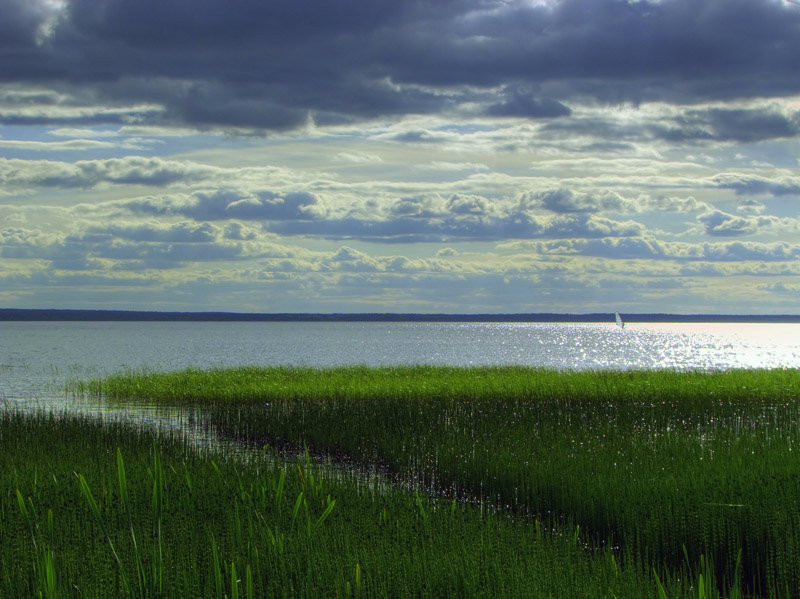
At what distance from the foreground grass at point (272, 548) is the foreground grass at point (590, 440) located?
1.26 m

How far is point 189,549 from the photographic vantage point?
8.65 metres

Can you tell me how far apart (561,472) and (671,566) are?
350 cm

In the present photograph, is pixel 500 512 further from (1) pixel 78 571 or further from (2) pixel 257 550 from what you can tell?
(1) pixel 78 571

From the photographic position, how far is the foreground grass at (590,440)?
Result: 10391mm

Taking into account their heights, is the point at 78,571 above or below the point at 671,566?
above

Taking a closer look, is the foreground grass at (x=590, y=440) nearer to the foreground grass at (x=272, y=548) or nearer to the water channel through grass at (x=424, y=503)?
the water channel through grass at (x=424, y=503)

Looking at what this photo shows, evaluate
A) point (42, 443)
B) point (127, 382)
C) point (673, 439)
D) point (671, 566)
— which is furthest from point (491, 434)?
point (127, 382)

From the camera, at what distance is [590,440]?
53.5ft

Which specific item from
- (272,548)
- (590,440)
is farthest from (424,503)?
(590,440)

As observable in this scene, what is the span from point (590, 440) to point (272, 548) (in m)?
9.58

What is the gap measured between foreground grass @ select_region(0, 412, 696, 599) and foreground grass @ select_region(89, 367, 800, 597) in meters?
1.26

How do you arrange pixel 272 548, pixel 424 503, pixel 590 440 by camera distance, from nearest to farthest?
1. pixel 272 548
2. pixel 424 503
3. pixel 590 440

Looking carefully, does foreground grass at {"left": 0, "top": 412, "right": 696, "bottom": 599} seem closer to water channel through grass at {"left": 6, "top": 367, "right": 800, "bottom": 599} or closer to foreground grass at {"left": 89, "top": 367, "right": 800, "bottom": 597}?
water channel through grass at {"left": 6, "top": 367, "right": 800, "bottom": 599}

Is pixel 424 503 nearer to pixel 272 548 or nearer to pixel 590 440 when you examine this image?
pixel 272 548
